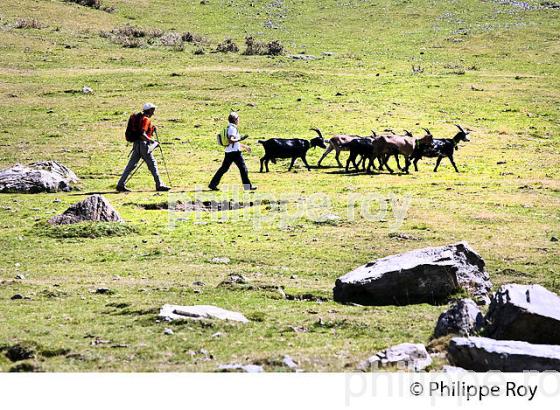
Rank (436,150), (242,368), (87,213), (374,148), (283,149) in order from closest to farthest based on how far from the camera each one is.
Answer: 1. (242,368)
2. (87,213)
3. (283,149)
4. (374,148)
5. (436,150)

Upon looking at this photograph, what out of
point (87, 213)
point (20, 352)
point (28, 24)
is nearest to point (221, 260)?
point (87, 213)

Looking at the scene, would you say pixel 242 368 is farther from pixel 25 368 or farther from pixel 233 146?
pixel 233 146

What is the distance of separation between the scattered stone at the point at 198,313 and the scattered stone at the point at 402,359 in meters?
2.76

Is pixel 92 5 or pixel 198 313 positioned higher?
pixel 92 5

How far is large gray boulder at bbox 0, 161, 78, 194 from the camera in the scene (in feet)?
82.6

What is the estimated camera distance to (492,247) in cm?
1866

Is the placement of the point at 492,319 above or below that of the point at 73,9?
below

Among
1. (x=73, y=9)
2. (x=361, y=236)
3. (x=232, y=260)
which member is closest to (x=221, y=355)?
(x=232, y=260)

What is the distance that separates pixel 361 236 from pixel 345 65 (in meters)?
34.6

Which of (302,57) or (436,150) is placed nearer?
(436,150)

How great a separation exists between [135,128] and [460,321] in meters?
15.3

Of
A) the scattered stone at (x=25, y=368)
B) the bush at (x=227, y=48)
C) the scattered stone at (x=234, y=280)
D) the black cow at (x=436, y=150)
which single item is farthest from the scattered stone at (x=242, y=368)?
the bush at (x=227, y=48)

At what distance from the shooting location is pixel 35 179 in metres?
25.3

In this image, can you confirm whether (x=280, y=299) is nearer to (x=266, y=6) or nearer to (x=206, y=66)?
(x=206, y=66)
